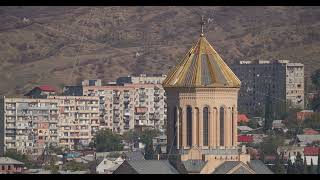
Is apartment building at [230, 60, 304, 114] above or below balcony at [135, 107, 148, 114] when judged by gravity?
above

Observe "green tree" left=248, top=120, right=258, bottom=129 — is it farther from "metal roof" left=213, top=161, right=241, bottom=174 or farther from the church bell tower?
"metal roof" left=213, top=161, right=241, bottom=174

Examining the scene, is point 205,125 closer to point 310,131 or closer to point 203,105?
point 203,105

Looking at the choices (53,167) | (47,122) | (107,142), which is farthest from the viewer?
(47,122)

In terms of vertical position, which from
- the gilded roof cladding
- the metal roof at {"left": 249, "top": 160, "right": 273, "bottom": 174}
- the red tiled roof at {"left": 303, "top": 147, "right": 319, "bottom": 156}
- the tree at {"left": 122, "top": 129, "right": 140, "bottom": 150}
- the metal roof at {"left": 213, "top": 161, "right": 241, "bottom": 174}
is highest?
the gilded roof cladding

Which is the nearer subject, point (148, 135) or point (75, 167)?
point (75, 167)

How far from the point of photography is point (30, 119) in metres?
81.0

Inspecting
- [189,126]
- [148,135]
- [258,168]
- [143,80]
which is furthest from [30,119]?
[258,168]

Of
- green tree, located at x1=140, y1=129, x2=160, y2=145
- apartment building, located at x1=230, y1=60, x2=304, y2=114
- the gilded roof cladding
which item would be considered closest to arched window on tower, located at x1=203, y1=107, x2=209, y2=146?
the gilded roof cladding

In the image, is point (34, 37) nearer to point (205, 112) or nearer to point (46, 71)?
point (46, 71)

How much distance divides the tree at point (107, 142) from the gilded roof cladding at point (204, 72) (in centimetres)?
2818

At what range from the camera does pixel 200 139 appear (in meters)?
35.5

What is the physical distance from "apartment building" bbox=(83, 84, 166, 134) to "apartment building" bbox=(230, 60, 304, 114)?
350 cm

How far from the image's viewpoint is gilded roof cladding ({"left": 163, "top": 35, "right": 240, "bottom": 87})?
35812 mm

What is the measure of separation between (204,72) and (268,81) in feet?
180
